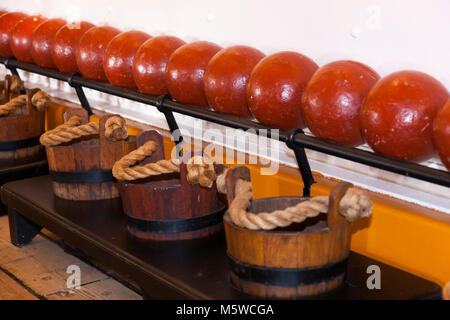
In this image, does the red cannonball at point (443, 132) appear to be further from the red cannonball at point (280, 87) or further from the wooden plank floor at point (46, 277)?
the wooden plank floor at point (46, 277)

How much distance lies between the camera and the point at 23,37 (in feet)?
9.82

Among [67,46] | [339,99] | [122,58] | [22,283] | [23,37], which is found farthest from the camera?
[23,37]

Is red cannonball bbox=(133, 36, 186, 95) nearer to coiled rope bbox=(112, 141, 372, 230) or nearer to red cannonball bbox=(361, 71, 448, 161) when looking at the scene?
coiled rope bbox=(112, 141, 372, 230)

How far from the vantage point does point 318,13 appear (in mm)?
1980

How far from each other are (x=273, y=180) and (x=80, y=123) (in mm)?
708

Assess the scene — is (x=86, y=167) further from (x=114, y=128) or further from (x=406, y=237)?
(x=406, y=237)

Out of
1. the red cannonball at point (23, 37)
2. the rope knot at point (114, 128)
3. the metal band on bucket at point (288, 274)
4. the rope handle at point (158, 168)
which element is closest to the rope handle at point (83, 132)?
the rope knot at point (114, 128)

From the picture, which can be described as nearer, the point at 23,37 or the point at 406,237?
the point at 406,237

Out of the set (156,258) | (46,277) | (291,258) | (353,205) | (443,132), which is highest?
(443,132)

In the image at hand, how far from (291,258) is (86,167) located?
96 cm

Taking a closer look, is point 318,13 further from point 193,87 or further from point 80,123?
point 80,123

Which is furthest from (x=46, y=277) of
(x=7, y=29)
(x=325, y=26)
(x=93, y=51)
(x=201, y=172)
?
(x=7, y=29)

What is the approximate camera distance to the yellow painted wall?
5.23 feet

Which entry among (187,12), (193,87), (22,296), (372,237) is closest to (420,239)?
(372,237)
